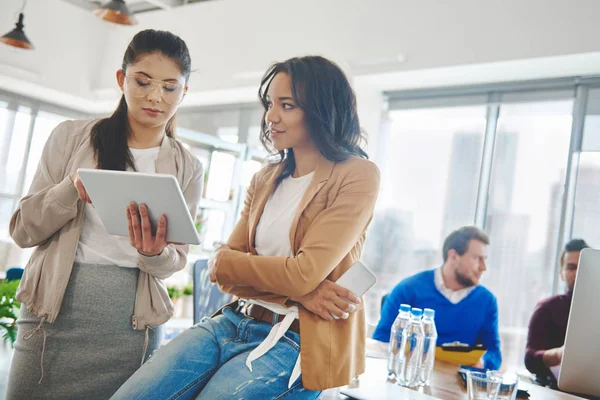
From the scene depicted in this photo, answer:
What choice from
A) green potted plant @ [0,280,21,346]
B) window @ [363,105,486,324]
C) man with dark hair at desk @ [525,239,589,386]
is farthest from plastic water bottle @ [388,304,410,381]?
window @ [363,105,486,324]

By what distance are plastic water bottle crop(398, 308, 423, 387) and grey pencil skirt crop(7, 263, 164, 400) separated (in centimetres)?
84

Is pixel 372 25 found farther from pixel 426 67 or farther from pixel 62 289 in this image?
pixel 62 289

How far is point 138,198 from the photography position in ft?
4.11

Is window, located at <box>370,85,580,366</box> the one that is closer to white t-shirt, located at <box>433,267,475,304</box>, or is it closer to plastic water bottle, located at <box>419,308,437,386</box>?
white t-shirt, located at <box>433,267,475,304</box>

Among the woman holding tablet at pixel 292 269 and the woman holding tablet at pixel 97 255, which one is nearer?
the woman holding tablet at pixel 292 269

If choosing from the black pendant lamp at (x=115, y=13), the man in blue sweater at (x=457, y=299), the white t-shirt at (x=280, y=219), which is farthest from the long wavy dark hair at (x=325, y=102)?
the black pendant lamp at (x=115, y=13)

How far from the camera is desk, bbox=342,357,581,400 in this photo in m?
1.70

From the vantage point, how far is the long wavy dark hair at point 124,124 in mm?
1480

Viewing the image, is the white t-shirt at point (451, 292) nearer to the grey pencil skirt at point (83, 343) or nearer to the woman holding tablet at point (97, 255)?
the woman holding tablet at point (97, 255)

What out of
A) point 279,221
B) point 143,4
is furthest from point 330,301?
point 143,4

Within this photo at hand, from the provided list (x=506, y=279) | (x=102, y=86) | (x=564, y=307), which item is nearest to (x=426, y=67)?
(x=506, y=279)

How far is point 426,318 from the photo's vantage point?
187 cm

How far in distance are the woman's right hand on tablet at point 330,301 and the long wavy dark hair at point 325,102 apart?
355 millimetres

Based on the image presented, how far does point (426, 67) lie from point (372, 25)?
27.0 inches
